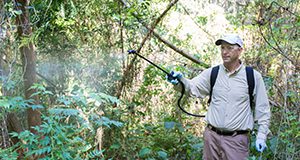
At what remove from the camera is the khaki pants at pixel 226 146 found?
10.6ft

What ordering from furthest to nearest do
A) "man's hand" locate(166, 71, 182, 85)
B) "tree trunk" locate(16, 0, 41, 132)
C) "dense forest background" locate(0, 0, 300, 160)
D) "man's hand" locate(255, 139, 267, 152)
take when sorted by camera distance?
"dense forest background" locate(0, 0, 300, 160) < "tree trunk" locate(16, 0, 41, 132) < "man's hand" locate(166, 71, 182, 85) < "man's hand" locate(255, 139, 267, 152)

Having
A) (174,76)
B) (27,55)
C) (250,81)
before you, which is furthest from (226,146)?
(27,55)

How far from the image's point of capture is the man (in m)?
3.20

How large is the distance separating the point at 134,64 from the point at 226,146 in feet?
6.59

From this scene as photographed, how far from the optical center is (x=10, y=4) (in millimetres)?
3703

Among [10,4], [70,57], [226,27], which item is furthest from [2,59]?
[226,27]

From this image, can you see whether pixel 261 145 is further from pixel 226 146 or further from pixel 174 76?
pixel 174 76

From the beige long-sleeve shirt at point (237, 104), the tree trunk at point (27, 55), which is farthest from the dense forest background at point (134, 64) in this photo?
the beige long-sleeve shirt at point (237, 104)

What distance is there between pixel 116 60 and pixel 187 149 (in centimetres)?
162

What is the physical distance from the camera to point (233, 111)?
320 cm

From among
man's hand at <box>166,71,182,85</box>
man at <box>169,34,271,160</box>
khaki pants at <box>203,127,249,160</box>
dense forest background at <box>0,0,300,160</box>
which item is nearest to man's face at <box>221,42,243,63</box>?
man at <box>169,34,271,160</box>

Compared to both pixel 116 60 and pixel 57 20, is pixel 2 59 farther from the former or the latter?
pixel 116 60

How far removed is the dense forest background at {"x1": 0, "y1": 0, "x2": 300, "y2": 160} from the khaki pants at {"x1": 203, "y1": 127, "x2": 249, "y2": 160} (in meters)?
0.80

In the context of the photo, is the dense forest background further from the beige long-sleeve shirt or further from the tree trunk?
the beige long-sleeve shirt
